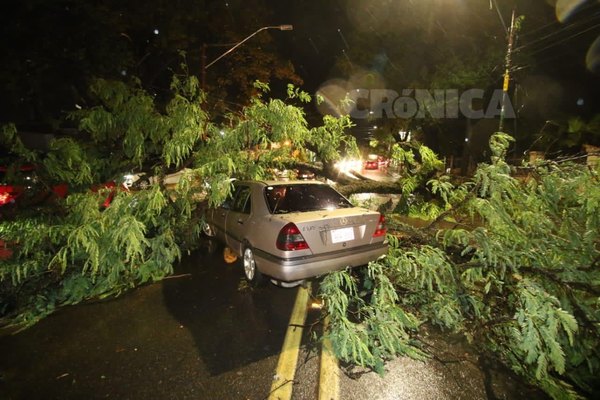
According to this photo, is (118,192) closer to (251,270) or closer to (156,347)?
(251,270)

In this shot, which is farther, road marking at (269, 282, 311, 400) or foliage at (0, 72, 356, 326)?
foliage at (0, 72, 356, 326)

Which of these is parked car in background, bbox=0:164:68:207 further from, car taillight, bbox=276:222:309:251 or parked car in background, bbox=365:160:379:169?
parked car in background, bbox=365:160:379:169

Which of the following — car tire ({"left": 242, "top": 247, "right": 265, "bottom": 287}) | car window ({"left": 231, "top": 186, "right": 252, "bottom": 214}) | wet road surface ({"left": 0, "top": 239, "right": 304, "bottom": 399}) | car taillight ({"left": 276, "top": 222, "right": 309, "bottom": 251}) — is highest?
car window ({"left": 231, "top": 186, "right": 252, "bottom": 214})

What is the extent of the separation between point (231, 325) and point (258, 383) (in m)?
1.08

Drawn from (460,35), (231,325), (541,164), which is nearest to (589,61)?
(460,35)

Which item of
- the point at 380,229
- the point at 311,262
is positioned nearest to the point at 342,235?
the point at 311,262

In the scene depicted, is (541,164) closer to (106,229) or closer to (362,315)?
(362,315)

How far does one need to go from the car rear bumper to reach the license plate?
6.0 inches

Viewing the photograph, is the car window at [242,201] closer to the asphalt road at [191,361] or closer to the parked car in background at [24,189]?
the asphalt road at [191,361]

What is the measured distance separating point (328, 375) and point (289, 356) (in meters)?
0.46

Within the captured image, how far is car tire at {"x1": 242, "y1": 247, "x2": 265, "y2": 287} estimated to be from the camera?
472cm

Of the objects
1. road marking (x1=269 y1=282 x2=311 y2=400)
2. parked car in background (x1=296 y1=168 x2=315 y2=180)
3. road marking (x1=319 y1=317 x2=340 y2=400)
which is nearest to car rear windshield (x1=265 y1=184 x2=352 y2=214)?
road marking (x1=269 y1=282 x2=311 y2=400)

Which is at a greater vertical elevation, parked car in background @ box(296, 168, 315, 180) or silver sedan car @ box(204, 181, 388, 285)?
parked car in background @ box(296, 168, 315, 180)

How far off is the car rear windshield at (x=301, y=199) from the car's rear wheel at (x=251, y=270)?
791 millimetres
